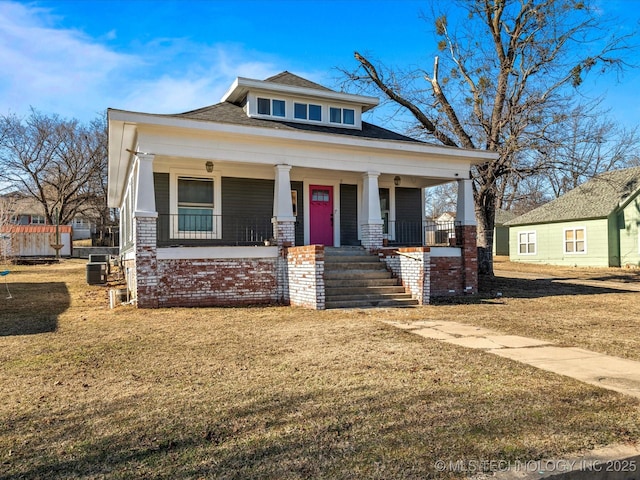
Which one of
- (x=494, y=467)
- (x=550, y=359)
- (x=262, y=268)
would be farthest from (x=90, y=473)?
(x=262, y=268)

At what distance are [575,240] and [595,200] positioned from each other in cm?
230

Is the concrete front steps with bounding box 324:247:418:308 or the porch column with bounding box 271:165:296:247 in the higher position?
the porch column with bounding box 271:165:296:247

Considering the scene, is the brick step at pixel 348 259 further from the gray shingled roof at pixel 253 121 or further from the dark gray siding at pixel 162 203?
the dark gray siding at pixel 162 203

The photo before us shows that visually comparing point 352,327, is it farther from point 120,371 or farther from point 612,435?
point 612,435

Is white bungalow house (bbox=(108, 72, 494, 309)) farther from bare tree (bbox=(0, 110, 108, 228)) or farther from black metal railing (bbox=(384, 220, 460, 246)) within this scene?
bare tree (bbox=(0, 110, 108, 228))

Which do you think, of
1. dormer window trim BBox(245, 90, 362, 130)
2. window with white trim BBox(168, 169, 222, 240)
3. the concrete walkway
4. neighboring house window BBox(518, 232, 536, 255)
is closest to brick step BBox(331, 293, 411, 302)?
the concrete walkway

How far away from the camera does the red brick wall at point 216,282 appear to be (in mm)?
9961

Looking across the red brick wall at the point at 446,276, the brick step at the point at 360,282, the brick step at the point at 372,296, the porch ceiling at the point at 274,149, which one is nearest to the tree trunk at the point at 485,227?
the porch ceiling at the point at 274,149

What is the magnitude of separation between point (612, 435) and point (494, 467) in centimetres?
101

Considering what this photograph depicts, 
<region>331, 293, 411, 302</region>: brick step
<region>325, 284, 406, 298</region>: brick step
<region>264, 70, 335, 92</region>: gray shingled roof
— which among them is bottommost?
<region>331, 293, 411, 302</region>: brick step

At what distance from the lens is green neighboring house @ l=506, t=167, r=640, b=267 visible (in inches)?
875

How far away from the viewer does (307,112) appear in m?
13.5

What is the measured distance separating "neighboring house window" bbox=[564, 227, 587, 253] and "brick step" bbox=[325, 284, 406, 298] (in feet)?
58.3

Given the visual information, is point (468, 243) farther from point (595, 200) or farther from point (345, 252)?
point (595, 200)
